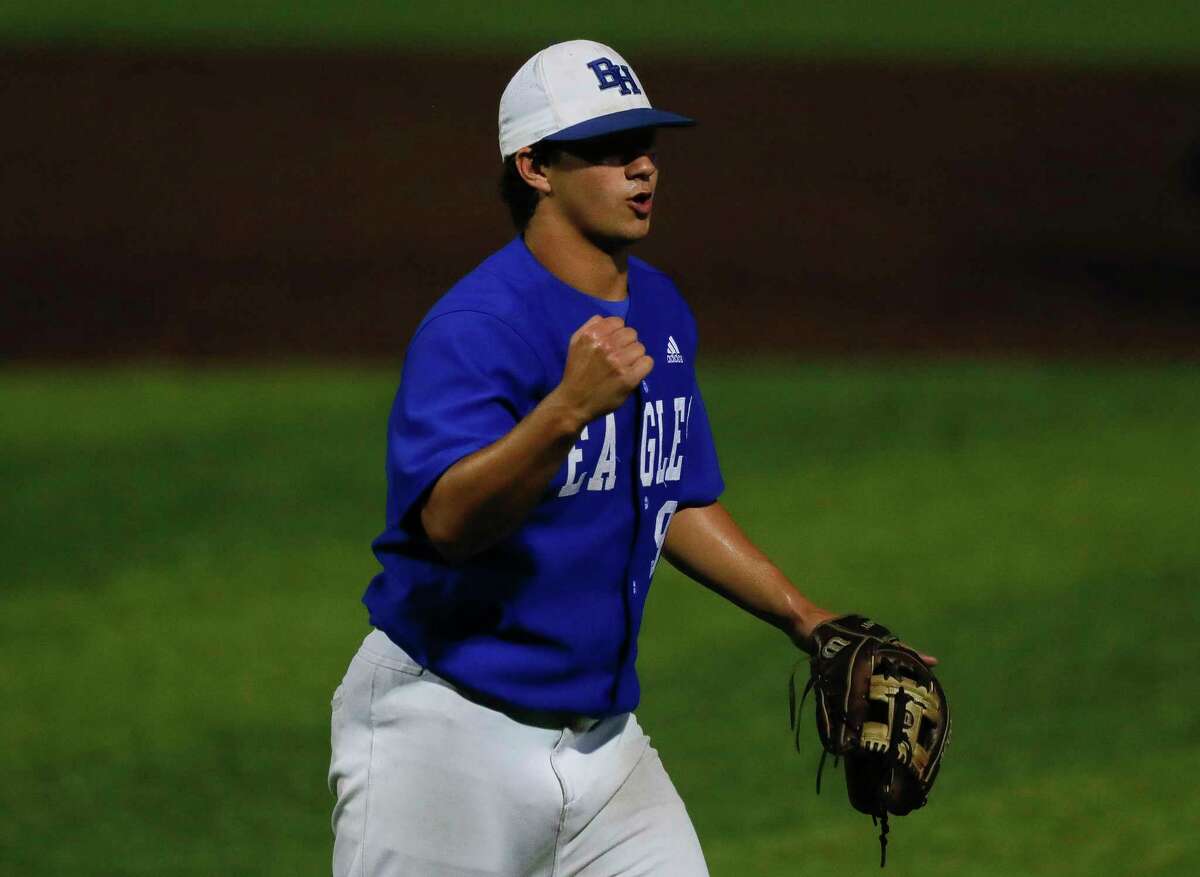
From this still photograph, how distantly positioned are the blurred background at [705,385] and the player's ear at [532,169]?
3.16 metres

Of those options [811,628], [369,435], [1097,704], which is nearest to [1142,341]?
[369,435]

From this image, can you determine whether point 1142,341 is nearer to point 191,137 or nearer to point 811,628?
point 191,137

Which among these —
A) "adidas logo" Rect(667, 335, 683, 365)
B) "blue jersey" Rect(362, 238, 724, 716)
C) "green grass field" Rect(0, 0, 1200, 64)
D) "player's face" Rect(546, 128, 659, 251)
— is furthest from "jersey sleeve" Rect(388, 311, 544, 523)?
"green grass field" Rect(0, 0, 1200, 64)

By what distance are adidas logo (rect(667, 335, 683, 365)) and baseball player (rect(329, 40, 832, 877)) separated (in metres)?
0.08

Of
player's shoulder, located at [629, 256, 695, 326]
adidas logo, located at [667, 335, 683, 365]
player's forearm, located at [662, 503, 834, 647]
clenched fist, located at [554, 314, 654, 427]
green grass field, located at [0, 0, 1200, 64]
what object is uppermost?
green grass field, located at [0, 0, 1200, 64]

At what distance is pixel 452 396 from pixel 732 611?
5.40 m

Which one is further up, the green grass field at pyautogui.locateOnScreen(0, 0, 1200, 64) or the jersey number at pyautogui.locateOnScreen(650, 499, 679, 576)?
the green grass field at pyautogui.locateOnScreen(0, 0, 1200, 64)

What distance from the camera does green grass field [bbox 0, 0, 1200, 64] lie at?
2242 cm

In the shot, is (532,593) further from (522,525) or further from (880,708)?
(880,708)

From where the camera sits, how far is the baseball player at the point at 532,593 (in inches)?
131

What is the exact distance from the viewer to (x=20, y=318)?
46.3 feet

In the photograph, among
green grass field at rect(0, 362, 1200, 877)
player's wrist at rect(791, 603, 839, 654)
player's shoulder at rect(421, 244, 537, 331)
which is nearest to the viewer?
player's shoulder at rect(421, 244, 537, 331)

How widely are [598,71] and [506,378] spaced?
572mm

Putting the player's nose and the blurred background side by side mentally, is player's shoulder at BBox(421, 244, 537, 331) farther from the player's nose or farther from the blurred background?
the blurred background
